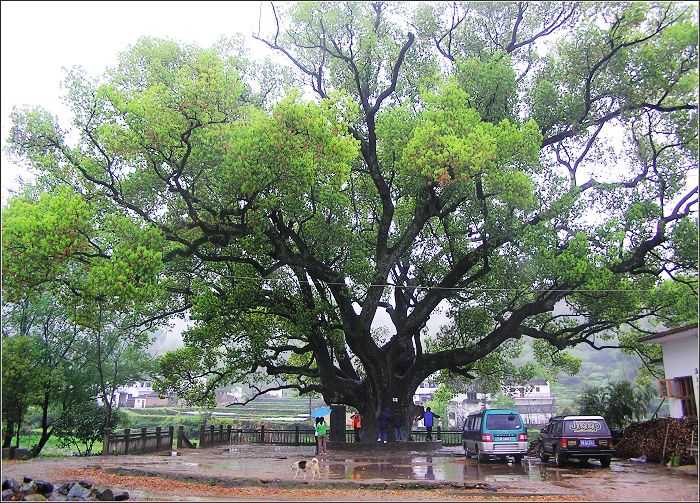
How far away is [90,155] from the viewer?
646 inches

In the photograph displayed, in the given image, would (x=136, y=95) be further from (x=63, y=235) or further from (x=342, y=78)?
(x=342, y=78)

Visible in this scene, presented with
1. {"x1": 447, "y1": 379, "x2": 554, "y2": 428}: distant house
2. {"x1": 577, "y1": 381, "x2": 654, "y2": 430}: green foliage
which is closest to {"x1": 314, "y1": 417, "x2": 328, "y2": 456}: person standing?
{"x1": 577, "y1": 381, "x2": 654, "y2": 430}: green foliage

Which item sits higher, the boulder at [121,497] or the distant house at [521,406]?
the distant house at [521,406]

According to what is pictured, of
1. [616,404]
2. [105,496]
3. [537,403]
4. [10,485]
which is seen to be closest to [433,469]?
[105,496]

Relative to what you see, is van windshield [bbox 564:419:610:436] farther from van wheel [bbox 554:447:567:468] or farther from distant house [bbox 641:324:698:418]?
distant house [bbox 641:324:698:418]

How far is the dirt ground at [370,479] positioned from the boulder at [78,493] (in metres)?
0.81

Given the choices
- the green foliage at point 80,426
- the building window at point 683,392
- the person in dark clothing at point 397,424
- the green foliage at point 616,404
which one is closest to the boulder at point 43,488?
the green foliage at point 80,426

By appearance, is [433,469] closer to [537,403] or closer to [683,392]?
[683,392]

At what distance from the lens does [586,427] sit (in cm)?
1558

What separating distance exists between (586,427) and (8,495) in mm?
14063

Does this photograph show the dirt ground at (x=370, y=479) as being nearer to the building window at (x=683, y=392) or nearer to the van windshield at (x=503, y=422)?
the van windshield at (x=503, y=422)

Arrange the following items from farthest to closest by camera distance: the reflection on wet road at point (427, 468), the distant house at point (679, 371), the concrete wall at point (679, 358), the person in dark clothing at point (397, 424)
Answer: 1. the person in dark clothing at point (397, 424)
2. the distant house at point (679, 371)
3. the concrete wall at point (679, 358)
4. the reflection on wet road at point (427, 468)

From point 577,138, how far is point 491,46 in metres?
4.77

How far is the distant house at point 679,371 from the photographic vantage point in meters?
15.1
